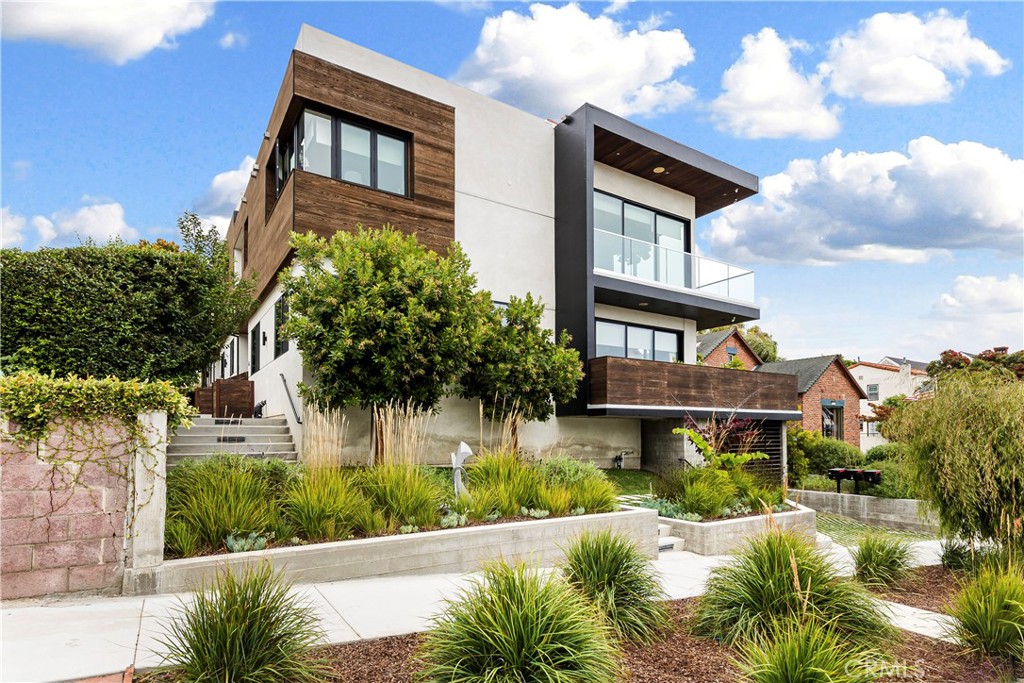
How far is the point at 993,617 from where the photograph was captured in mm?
4391

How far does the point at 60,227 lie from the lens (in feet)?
35.3

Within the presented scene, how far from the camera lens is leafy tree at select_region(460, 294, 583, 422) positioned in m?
11.6

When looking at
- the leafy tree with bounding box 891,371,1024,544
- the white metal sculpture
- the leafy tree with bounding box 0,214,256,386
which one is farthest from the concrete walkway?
the leafy tree with bounding box 0,214,256,386

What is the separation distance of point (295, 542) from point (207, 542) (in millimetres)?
784

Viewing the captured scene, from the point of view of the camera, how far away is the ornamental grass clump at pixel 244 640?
318cm

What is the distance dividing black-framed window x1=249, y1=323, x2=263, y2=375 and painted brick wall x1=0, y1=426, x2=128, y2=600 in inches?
416

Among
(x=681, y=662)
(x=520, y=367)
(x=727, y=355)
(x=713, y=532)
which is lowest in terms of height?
(x=713, y=532)

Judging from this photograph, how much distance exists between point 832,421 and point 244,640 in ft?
97.0

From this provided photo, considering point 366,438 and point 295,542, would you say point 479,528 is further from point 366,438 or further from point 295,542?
point 366,438

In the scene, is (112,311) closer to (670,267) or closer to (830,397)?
(670,267)

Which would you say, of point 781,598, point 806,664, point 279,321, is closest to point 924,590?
point 781,598

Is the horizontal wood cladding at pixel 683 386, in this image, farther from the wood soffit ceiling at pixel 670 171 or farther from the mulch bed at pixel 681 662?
the mulch bed at pixel 681 662

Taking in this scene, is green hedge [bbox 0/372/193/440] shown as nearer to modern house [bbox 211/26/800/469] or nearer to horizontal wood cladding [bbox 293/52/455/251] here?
modern house [bbox 211/26/800/469]

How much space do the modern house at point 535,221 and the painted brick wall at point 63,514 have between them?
20.2ft
